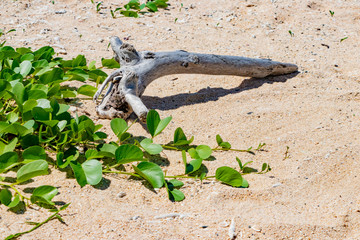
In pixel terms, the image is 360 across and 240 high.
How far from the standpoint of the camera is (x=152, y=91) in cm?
321

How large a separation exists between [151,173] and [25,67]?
1.29 meters

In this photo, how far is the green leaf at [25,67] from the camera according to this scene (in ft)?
8.56

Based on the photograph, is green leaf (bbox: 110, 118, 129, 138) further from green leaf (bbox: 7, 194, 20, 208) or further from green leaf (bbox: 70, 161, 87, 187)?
green leaf (bbox: 7, 194, 20, 208)

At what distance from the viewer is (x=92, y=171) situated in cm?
193

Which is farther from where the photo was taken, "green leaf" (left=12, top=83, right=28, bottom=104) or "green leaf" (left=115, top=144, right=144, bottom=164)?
"green leaf" (left=12, top=83, right=28, bottom=104)

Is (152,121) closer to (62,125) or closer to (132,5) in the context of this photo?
(62,125)

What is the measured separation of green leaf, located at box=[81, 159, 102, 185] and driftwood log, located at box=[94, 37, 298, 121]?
0.54 metres

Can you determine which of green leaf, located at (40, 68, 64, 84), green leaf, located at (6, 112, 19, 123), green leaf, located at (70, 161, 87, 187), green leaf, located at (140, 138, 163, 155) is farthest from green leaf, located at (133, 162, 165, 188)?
green leaf, located at (40, 68, 64, 84)

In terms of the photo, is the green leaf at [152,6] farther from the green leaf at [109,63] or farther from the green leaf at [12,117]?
the green leaf at [12,117]

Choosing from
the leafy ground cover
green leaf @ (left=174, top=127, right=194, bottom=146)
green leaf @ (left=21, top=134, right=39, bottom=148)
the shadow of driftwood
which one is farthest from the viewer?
the shadow of driftwood

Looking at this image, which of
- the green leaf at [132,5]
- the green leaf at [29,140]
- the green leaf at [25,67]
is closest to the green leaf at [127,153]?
the green leaf at [29,140]

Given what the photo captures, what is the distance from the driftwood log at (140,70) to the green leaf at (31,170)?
74 cm

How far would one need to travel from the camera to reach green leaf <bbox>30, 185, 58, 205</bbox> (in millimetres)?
1737

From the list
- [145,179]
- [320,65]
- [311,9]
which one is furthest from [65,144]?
[311,9]
